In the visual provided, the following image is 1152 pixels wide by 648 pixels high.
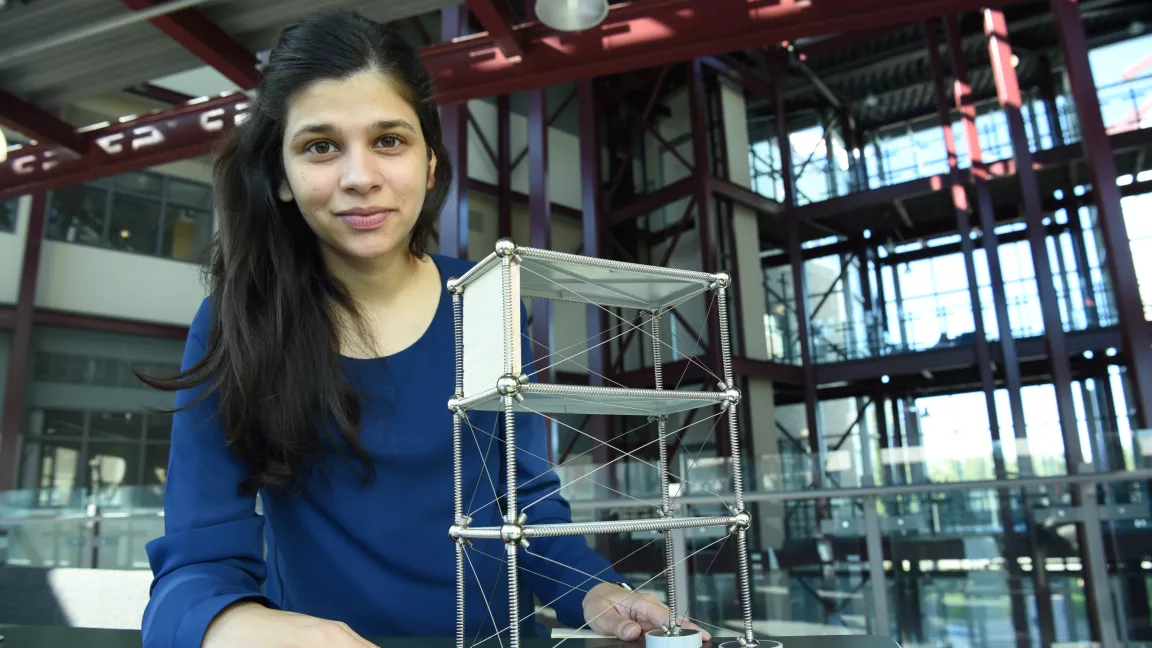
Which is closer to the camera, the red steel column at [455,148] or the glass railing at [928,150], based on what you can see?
the red steel column at [455,148]

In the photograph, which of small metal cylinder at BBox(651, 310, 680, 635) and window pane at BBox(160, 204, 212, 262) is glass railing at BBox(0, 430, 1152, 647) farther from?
window pane at BBox(160, 204, 212, 262)

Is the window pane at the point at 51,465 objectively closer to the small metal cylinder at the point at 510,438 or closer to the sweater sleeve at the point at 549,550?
the sweater sleeve at the point at 549,550

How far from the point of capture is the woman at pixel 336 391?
772 mm

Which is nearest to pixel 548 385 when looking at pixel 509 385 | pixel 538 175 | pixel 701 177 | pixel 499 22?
pixel 509 385

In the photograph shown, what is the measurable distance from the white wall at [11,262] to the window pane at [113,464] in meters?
2.30

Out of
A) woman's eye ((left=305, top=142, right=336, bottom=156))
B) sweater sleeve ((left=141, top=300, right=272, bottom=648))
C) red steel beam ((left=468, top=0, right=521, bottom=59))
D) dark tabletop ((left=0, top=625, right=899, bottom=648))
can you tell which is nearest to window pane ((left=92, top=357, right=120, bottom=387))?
red steel beam ((left=468, top=0, right=521, bottom=59))

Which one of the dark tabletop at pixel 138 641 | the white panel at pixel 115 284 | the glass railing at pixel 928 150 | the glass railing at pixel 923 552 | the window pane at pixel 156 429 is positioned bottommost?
the glass railing at pixel 923 552

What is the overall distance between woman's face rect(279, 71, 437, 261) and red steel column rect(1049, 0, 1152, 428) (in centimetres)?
789

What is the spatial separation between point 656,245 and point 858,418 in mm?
5583

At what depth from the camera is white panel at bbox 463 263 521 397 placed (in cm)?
61

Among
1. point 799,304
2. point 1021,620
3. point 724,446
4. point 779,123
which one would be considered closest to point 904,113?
point 779,123

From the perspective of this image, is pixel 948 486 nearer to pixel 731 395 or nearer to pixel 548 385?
pixel 731 395

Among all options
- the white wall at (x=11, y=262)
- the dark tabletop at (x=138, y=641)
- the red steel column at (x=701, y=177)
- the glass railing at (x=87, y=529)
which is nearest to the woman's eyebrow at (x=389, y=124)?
the dark tabletop at (x=138, y=641)

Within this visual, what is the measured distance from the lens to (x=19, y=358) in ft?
33.8
